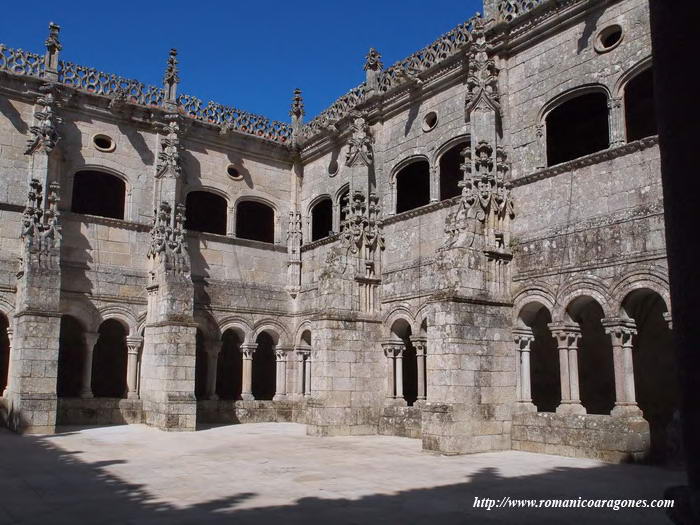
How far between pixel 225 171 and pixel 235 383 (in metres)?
7.88

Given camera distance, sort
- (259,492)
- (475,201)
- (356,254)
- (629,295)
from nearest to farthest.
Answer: (259,492), (629,295), (475,201), (356,254)

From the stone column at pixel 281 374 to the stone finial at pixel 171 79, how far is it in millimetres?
8460

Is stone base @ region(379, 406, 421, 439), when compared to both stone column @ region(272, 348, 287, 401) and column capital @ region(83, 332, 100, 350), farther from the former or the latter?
column capital @ region(83, 332, 100, 350)

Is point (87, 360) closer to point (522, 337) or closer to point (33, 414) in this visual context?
point (33, 414)

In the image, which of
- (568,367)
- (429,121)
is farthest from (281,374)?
(568,367)

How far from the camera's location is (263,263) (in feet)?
71.3

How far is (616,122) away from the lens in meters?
13.2

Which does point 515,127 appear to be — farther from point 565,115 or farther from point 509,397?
point 509,397

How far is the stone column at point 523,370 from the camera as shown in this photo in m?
14.0

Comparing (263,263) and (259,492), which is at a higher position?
(263,263)

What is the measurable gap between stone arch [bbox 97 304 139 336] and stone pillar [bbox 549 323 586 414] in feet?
38.2

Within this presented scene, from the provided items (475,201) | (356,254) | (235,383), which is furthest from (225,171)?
(475,201)

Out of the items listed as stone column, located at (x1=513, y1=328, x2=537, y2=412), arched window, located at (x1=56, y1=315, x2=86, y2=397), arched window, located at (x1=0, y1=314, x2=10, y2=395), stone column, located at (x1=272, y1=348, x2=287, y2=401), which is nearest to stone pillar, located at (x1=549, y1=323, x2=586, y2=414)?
stone column, located at (x1=513, y1=328, x2=537, y2=412)

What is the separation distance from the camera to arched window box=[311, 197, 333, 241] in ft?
71.8
